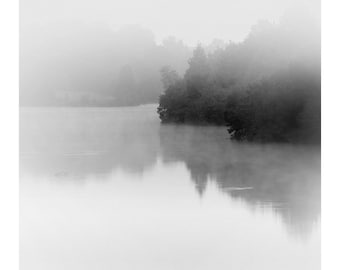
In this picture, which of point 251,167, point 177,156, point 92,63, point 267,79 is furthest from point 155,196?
point 267,79

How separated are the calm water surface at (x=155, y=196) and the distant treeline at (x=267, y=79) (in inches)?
6.2

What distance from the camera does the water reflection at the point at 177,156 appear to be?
24.2 ft

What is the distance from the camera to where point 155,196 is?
7.38 metres

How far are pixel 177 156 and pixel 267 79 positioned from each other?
1.10 meters

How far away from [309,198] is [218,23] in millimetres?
1797

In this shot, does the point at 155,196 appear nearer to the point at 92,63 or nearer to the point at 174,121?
the point at 174,121

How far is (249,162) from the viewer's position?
769 centimetres

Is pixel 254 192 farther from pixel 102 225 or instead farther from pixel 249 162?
pixel 102 225

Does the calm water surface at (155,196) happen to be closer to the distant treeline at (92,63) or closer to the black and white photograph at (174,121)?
the black and white photograph at (174,121)

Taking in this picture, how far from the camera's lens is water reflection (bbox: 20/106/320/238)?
24.2ft

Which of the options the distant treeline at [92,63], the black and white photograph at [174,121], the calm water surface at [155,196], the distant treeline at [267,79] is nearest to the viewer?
the calm water surface at [155,196]

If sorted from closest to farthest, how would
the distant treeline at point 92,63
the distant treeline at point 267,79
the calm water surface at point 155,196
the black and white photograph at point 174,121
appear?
the calm water surface at point 155,196 < the black and white photograph at point 174,121 < the distant treeline at point 92,63 < the distant treeline at point 267,79
